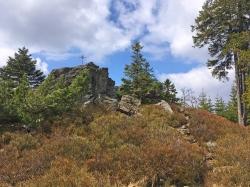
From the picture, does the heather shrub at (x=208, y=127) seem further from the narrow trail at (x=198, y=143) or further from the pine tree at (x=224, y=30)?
the pine tree at (x=224, y=30)

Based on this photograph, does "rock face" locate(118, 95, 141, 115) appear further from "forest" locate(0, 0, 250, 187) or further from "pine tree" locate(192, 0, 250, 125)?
"pine tree" locate(192, 0, 250, 125)

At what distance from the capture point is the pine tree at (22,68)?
3546 centimetres

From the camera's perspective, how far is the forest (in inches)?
418

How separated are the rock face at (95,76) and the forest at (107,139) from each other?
7 cm

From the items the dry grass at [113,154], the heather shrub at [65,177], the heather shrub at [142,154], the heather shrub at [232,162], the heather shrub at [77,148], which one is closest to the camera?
the heather shrub at [65,177]

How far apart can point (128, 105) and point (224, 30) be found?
46.0 ft

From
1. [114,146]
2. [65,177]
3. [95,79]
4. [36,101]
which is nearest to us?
[65,177]

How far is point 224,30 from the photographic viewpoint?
3003cm

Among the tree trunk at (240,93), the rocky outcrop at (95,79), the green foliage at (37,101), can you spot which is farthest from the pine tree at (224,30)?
the green foliage at (37,101)

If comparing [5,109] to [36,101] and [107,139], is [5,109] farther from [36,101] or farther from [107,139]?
[107,139]

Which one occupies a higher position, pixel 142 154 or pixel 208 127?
pixel 208 127

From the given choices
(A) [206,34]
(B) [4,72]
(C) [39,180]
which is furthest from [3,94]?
(B) [4,72]

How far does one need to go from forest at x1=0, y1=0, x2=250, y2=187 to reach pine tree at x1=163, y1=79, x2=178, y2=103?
0.15 m

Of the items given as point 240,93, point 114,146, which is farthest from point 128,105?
point 240,93
